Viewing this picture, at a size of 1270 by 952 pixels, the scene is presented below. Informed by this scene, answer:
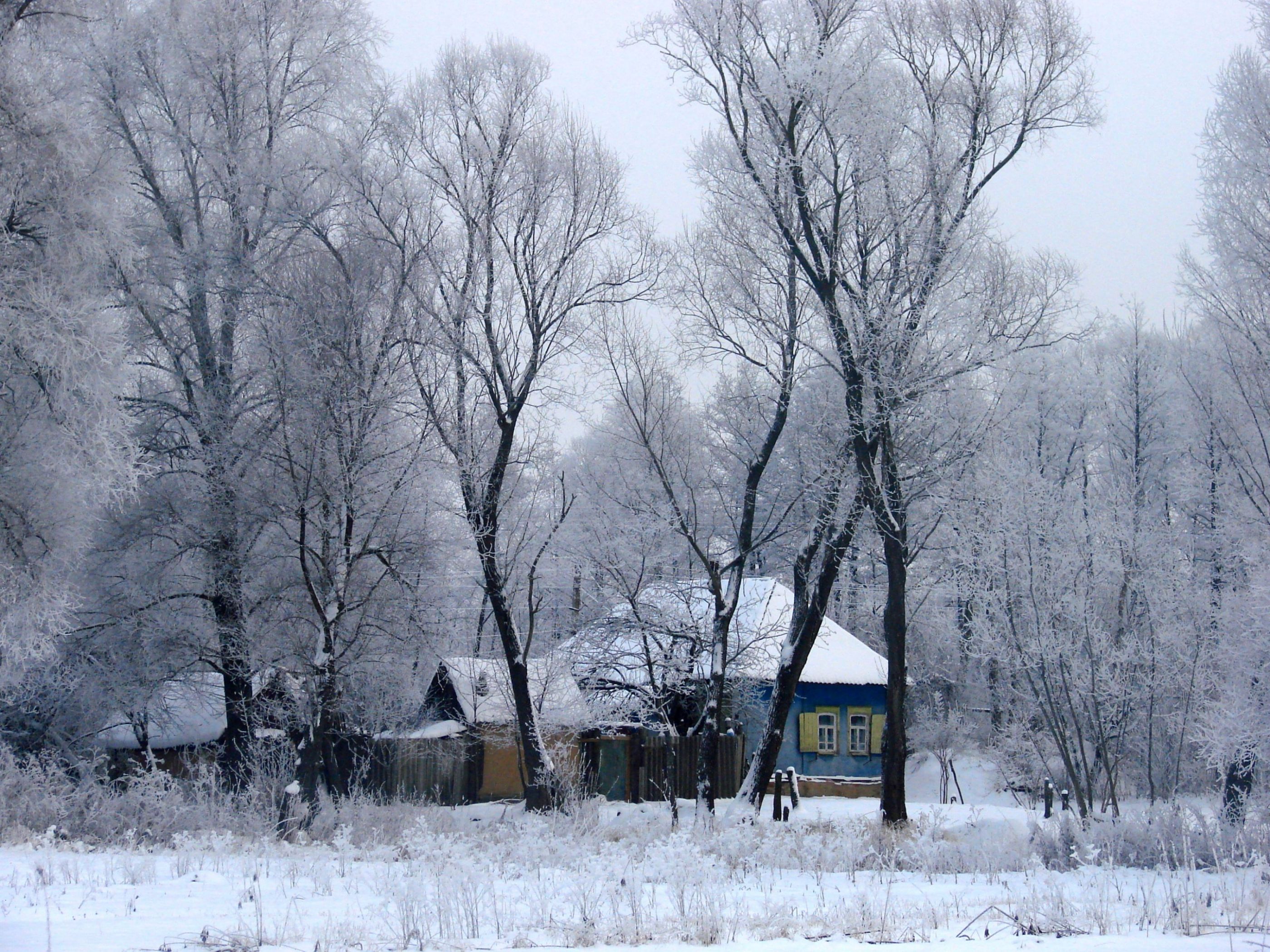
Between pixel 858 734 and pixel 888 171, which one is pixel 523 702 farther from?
pixel 858 734

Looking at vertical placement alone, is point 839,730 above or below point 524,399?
below

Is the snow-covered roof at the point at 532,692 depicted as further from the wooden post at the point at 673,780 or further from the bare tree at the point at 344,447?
the bare tree at the point at 344,447

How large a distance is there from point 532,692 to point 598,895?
54.3 feet

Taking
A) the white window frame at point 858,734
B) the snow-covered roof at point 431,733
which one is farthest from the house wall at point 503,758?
the white window frame at point 858,734

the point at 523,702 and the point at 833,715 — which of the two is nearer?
the point at 523,702

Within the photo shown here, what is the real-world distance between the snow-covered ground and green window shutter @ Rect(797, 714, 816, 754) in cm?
1795

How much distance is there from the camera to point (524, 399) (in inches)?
707

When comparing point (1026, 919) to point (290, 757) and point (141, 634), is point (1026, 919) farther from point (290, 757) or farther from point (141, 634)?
point (141, 634)

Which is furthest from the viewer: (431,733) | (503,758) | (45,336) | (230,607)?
(503,758)

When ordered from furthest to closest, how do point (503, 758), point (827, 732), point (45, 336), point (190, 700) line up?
point (503, 758) < point (827, 732) < point (190, 700) < point (45, 336)

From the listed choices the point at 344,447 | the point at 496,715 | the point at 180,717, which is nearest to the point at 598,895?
the point at 344,447

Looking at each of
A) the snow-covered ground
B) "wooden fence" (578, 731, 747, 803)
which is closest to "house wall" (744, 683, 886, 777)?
"wooden fence" (578, 731, 747, 803)

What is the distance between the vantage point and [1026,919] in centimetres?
606

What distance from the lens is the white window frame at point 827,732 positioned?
29719mm
